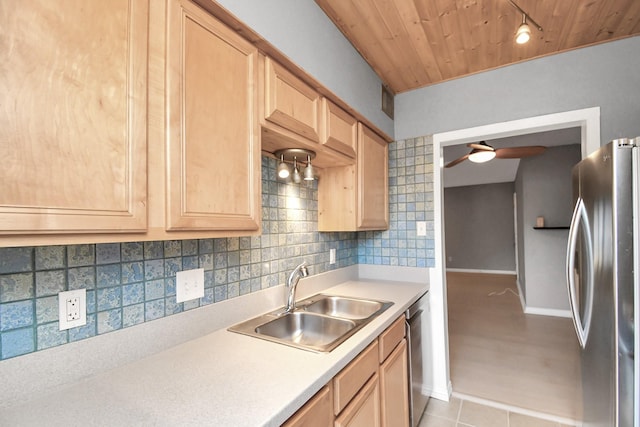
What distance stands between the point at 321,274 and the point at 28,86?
5.82 ft

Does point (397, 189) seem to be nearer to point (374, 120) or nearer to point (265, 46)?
point (374, 120)

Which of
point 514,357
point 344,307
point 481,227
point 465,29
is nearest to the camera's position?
point 465,29

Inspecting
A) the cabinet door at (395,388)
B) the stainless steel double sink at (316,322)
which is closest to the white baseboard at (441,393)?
the cabinet door at (395,388)

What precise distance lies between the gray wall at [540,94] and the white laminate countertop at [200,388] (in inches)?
75.4

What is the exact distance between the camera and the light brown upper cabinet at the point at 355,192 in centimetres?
205

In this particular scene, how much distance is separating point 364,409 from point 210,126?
1.28 meters

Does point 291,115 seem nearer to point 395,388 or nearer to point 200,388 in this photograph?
point 200,388

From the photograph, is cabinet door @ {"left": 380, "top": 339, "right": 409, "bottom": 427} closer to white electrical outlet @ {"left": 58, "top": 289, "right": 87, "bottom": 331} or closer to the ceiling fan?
white electrical outlet @ {"left": 58, "top": 289, "right": 87, "bottom": 331}

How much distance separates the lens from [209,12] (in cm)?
104

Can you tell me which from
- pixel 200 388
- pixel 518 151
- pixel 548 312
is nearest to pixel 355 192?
pixel 200 388

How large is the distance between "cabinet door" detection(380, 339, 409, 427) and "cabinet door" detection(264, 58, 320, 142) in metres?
1.22

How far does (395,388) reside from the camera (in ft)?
5.31

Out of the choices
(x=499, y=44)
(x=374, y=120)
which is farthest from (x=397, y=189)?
(x=499, y=44)

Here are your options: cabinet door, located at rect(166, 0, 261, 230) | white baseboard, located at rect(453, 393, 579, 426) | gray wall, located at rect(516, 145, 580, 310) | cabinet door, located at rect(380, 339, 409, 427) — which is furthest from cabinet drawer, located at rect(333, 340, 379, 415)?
gray wall, located at rect(516, 145, 580, 310)
